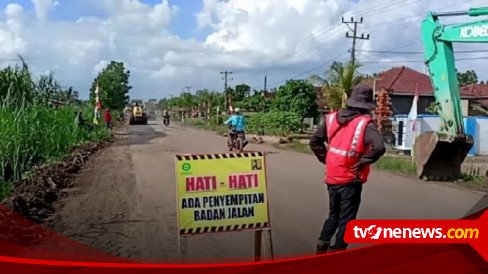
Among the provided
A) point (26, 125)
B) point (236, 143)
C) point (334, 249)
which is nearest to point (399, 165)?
point (236, 143)

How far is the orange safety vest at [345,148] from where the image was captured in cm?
280

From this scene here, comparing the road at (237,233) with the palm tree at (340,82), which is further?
the palm tree at (340,82)

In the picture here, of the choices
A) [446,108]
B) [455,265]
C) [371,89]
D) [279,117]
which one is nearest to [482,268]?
[455,265]

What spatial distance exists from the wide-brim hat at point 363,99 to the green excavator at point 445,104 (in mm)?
419

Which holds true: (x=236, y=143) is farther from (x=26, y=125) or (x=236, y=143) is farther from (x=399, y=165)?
(x=399, y=165)

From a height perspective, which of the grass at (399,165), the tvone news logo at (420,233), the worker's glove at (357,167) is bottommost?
the grass at (399,165)

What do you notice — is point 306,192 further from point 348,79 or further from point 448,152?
point 348,79

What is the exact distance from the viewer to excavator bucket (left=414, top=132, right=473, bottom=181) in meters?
6.31

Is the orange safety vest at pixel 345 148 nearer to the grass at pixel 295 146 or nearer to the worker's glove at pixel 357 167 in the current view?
the worker's glove at pixel 357 167

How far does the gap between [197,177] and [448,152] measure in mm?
4944

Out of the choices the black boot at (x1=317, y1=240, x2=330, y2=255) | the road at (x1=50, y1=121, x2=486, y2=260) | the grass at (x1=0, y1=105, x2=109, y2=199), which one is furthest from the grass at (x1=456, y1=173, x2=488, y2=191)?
the grass at (x1=0, y1=105, x2=109, y2=199)

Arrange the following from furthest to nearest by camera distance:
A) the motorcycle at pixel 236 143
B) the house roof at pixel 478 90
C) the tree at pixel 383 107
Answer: the tree at pixel 383 107, the motorcycle at pixel 236 143, the house roof at pixel 478 90

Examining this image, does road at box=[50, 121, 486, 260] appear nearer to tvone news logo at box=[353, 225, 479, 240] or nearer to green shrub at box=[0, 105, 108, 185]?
tvone news logo at box=[353, 225, 479, 240]

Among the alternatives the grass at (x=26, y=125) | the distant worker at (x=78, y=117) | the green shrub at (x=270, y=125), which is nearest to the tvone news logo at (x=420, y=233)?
the grass at (x=26, y=125)
